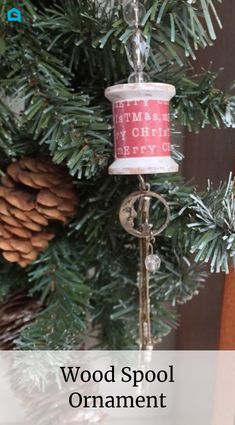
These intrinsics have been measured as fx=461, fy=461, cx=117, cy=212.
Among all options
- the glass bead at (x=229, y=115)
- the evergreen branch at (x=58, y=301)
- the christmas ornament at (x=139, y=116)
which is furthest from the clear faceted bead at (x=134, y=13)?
the evergreen branch at (x=58, y=301)

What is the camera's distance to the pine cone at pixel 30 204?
1.28ft

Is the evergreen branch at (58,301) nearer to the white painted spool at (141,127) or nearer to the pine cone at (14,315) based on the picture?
the pine cone at (14,315)

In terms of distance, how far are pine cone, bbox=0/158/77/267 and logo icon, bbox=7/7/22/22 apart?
114 mm

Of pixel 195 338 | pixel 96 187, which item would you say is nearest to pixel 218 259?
pixel 96 187

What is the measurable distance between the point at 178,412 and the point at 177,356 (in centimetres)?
8

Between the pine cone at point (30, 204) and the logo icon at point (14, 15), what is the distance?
0.37 feet

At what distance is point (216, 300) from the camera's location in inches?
20.6

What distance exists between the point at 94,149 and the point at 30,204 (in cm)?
8

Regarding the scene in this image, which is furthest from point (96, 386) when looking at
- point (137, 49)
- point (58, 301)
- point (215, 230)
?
point (137, 49)

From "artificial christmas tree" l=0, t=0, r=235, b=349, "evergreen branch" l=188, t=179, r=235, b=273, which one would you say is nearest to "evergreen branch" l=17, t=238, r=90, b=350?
"artificial christmas tree" l=0, t=0, r=235, b=349

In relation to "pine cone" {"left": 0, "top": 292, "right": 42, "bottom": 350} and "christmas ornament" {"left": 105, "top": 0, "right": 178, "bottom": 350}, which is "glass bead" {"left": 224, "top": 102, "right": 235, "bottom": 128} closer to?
"christmas ornament" {"left": 105, "top": 0, "right": 178, "bottom": 350}

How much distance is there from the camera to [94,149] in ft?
1.16

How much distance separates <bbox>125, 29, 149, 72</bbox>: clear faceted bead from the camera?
12.8 inches

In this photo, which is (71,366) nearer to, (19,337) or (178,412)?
(19,337)
